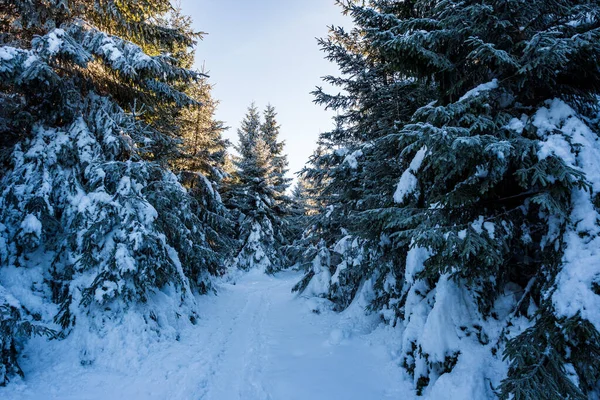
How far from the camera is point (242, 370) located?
6051mm

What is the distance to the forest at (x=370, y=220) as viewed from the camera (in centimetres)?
384

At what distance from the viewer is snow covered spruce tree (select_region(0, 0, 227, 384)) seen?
6230mm

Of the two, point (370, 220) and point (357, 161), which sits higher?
point (357, 161)

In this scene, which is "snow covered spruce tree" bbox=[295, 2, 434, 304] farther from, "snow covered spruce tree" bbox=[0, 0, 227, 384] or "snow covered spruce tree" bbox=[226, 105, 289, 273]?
"snow covered spruce tree" bbox=[226, 105, 289, 273]

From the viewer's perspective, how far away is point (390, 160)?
8320 millimetres

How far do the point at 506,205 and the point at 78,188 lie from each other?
947 cm

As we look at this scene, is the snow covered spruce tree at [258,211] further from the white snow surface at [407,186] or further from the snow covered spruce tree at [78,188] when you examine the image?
the white snow surface at [407,186]

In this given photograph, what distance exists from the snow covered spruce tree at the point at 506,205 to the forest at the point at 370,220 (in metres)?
0.03

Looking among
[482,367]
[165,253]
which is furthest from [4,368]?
[482,367]

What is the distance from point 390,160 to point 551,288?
532 cm

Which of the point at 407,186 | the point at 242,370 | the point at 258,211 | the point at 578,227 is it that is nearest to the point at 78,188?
the point at 242,370

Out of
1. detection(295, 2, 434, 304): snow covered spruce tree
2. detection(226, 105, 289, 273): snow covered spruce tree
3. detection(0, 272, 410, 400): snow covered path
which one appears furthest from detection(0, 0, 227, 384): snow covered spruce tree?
detection(226, 105, 289, 273): snow covered spruce tree

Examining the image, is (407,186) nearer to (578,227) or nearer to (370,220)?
(370,220)

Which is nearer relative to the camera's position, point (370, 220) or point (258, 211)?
point (370, 220)
